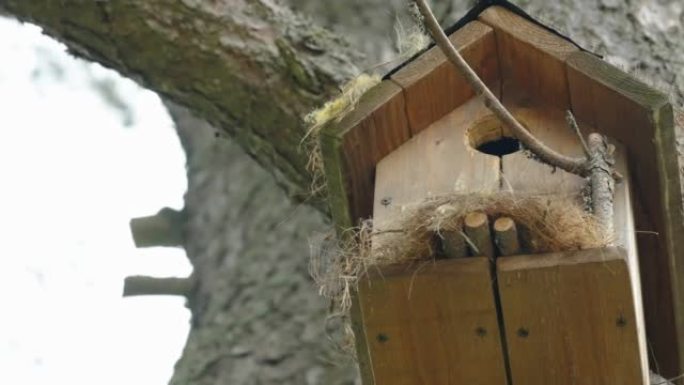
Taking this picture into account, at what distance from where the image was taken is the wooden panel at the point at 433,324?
67.7 inches

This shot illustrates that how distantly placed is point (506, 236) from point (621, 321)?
19cm

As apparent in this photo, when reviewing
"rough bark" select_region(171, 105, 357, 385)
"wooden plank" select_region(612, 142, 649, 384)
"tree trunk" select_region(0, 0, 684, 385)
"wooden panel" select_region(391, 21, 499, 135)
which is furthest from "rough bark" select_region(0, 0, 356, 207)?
"wooden plank" select_region(612, 142, 649, 384)

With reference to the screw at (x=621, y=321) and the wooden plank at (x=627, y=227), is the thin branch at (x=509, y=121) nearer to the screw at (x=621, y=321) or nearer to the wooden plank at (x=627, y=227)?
the wooden plank at (x=627, y=227)

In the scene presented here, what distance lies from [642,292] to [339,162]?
1.80 ft

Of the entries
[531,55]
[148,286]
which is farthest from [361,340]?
[148,286]

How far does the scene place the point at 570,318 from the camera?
1.73 meters

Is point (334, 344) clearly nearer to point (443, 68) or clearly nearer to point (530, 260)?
point (443, 68)

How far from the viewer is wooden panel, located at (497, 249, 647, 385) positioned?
169 centimetres

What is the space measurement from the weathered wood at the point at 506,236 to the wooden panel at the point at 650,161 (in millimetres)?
341

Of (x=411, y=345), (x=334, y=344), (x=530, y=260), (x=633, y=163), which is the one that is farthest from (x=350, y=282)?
(x=334, y=344)

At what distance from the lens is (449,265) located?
172cm

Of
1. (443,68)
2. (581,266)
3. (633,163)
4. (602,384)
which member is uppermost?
(443,68)

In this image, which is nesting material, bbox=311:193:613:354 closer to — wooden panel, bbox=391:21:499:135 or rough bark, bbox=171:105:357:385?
wooden panel, bbox=391:21:499:135

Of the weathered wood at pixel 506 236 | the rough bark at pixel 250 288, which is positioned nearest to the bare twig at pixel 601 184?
the weathered wood at pixel 506 236
